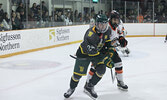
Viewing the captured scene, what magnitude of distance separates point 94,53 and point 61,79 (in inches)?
67.4

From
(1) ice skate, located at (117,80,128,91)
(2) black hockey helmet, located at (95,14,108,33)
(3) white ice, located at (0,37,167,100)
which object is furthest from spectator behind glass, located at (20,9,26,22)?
(2) black hockey helmet, located at (95,14,108,33)

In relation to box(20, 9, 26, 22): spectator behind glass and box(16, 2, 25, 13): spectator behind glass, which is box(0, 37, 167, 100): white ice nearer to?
box(20, 9, 26, 22): spectator behind glass

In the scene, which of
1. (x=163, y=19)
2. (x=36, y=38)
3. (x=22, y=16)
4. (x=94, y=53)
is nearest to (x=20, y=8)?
(x=22, y=16)

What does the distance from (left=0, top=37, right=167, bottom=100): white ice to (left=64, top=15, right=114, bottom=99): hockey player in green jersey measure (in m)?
0.35

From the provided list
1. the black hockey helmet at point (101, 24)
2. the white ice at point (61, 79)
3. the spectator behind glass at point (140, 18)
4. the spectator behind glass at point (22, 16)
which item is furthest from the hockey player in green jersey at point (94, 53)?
the spectator behind glass at point (140, 18)

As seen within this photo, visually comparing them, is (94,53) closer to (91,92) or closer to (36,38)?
(91,92)

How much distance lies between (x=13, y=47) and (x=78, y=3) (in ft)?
17.1

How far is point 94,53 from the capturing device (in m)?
3.18

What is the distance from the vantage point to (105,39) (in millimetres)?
3334

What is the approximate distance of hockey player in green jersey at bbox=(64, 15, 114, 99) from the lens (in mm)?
3193

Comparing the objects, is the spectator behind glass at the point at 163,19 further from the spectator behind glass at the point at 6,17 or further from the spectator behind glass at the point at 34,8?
the spectator behind glass at the point at 6,17

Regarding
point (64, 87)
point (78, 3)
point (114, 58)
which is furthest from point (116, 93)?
point (78, 3)

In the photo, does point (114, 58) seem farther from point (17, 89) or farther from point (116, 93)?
point (17, 89)

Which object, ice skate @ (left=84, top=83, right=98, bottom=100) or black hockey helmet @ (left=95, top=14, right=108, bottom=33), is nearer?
black hockey helmet @ (left=95, top=14, right=108, bottom=33)
